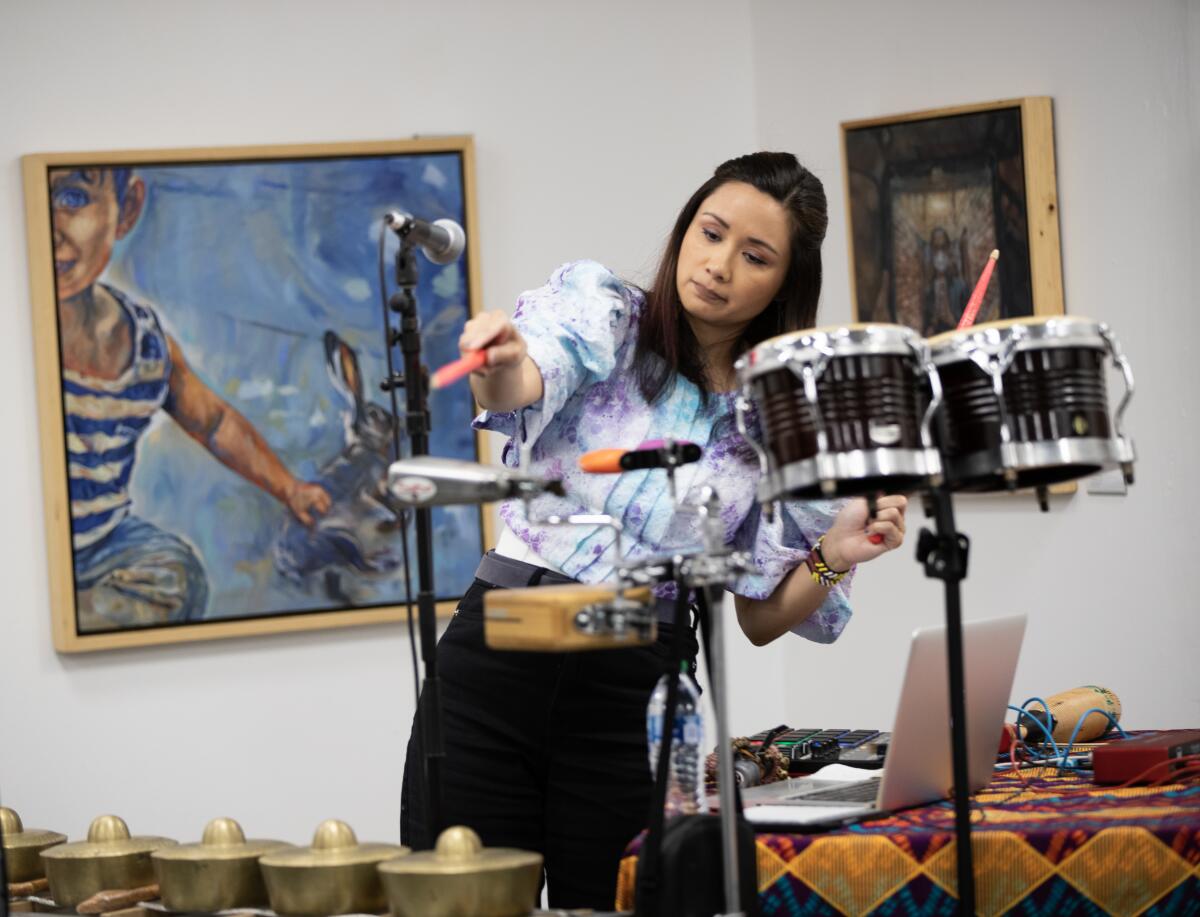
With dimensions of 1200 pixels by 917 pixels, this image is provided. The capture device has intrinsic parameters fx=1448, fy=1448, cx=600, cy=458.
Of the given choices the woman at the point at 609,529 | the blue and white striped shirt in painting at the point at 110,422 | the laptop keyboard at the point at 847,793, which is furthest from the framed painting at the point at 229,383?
the laptop keyboard at the point at 847,793

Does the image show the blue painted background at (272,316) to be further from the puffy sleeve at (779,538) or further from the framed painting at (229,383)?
the puffy sleeve at (779,538)

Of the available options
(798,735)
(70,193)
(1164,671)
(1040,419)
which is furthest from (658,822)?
(70,193)

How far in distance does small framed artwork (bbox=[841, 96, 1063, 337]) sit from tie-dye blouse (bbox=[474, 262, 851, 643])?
1.59m

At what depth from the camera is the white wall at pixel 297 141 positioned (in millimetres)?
3328

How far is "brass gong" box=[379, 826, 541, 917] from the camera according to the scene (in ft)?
4.31

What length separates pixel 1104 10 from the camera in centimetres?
324

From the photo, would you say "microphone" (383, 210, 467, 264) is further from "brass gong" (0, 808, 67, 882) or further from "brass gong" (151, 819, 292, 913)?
"brass gong" (0, 808, 67, 882)

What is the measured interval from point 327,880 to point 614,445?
69cm

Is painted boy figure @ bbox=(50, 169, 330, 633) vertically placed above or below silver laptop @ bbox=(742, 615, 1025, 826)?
above

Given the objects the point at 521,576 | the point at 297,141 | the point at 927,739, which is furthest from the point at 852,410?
the point at 297,141

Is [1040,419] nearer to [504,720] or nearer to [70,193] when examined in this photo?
[504,720]

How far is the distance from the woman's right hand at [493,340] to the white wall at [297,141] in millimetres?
2044

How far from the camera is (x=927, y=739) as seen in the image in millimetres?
1547

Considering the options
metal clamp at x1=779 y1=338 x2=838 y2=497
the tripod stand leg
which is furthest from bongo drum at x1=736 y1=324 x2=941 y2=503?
the tripod stand leg
